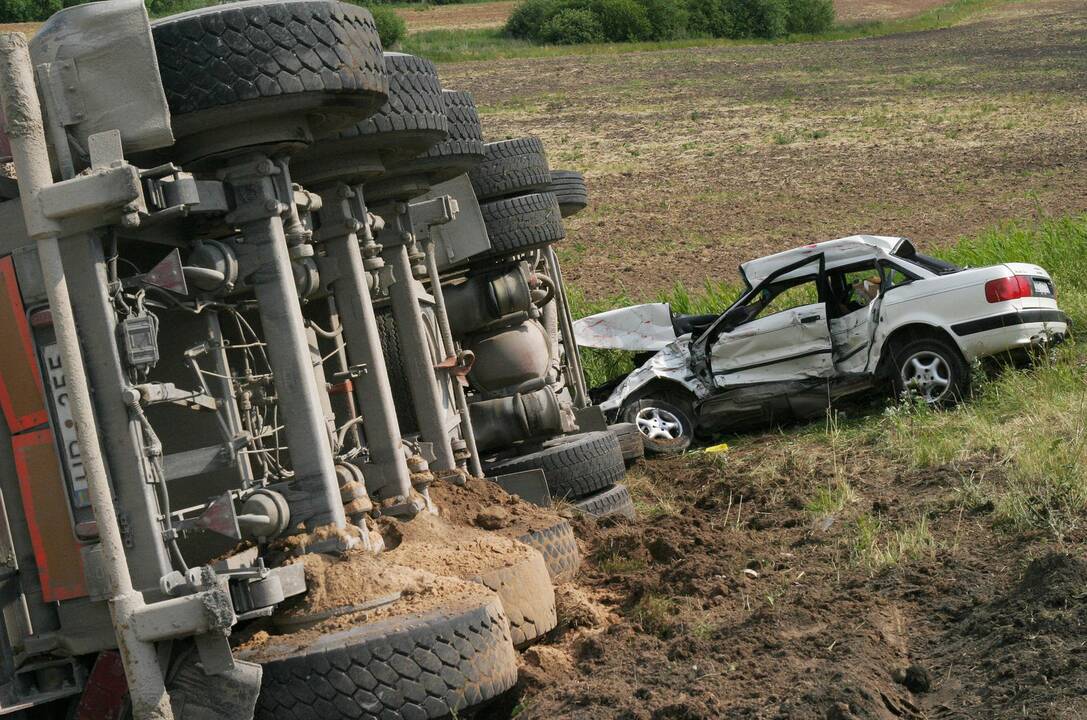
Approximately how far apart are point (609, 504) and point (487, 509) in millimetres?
2468

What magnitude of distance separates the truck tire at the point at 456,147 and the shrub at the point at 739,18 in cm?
6427

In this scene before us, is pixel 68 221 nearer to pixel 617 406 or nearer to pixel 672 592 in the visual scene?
pixel 672 592

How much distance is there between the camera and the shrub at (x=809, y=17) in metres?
73.0

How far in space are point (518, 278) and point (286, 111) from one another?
460 cm

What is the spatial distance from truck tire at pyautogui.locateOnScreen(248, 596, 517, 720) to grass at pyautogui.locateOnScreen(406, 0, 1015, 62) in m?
49.9

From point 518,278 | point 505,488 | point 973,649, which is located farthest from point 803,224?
point 973,649

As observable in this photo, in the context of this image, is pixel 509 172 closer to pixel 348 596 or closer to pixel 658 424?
pixel 658 424

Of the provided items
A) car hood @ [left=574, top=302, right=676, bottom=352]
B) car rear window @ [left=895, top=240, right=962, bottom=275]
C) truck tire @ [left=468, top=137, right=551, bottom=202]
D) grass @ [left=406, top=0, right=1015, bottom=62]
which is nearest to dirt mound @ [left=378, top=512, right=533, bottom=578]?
truck tire @ [left=468, top=137, right=551, bottom=202]

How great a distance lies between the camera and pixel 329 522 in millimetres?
5688

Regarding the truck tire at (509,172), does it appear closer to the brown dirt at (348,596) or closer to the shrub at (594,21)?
the brown dirt at (348,596)

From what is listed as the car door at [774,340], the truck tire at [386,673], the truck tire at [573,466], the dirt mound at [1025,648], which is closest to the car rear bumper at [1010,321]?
the car door at [774,340]

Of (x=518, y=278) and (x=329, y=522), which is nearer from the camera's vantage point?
(x=329, y=522)

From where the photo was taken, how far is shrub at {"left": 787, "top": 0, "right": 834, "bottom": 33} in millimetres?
73000

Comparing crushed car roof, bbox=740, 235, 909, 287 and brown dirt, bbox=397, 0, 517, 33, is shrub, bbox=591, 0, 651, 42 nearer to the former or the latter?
brown dirt, bbox=397, 0, 517, 33
